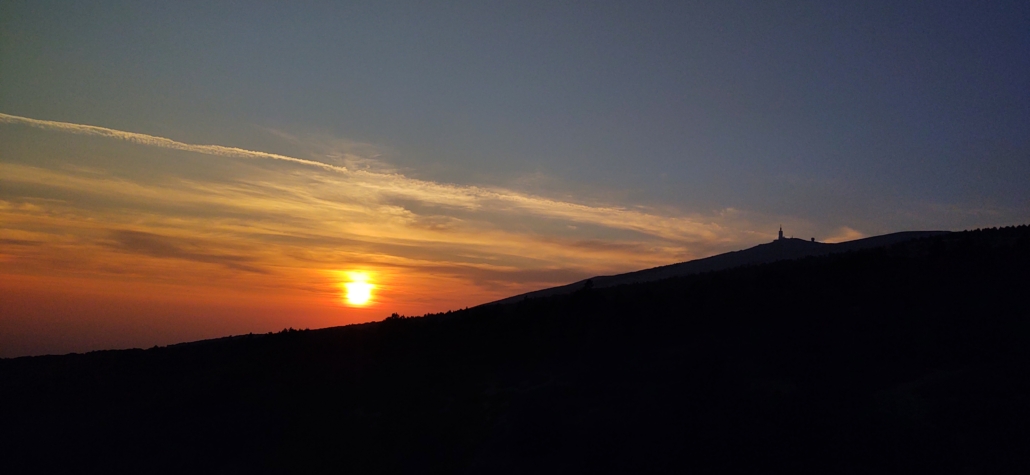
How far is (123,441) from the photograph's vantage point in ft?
91.2

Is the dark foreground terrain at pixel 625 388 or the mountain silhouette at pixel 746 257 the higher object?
the mountain silhouette at pixel 746 257

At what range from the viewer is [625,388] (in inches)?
866

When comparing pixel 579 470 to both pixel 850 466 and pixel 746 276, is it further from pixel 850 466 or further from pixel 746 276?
pixel 746 276

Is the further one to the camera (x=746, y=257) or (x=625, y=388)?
(x=746, y=257)

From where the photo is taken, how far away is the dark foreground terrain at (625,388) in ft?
52.2

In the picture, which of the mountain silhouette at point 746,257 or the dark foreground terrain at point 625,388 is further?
the mountain silhouette at point 746,257

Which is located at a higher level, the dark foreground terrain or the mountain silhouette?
the mountain silhouette

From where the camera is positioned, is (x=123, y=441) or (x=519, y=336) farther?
(x=519, y=336)

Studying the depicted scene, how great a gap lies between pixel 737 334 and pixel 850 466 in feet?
38.5

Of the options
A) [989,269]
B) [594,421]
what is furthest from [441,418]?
[989,269]

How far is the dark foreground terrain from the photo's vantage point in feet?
52.2

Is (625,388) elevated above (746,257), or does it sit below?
below

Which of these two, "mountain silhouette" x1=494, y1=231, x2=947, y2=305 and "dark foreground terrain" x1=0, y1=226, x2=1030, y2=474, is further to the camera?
"mountain silhouette" x1=494, y1=231, x2=947, y2=305

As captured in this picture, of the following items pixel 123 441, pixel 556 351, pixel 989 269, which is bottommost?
pixel 123 441
